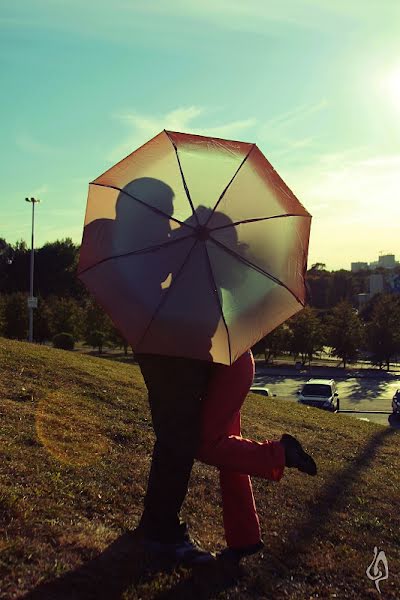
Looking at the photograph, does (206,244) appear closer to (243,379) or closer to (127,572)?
(243,379)

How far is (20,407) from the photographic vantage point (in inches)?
245

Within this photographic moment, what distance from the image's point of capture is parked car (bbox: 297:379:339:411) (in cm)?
1995

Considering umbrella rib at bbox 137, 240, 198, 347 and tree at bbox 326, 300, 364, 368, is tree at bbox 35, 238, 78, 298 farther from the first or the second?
umbrella rib at bbox 137, 240, 198, 347

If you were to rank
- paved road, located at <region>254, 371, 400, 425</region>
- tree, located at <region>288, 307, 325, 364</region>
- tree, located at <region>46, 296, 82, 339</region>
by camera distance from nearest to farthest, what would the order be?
paved road, located at <region>254, 371, 400, 425</region> < tree, located at <region>46, 296, 82, 339</region> < tree, located at <region>288, 307, 325, 364</region>

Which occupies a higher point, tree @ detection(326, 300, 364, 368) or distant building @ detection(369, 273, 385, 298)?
distant building @ detection(369, 273, 385, 298)

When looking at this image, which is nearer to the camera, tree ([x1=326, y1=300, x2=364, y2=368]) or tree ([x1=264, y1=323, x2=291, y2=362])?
tree ([x1=264, y1=323, x2=291, y2=362])

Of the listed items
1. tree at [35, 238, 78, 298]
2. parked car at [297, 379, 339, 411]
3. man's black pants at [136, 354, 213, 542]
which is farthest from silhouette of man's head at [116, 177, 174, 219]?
tree at [35, 238, 78, 298]

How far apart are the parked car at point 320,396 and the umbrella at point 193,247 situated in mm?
17273

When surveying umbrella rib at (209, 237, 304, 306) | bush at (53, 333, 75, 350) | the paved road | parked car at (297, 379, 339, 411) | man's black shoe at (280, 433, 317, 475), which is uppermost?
umbrella rib at (209, 237, 304, 306)

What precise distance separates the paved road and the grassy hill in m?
16.7

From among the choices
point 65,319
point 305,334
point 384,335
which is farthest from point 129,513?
point 384,335

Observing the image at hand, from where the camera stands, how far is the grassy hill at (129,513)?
10.2ft

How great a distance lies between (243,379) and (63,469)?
205cm

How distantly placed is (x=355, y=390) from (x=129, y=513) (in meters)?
28.8
